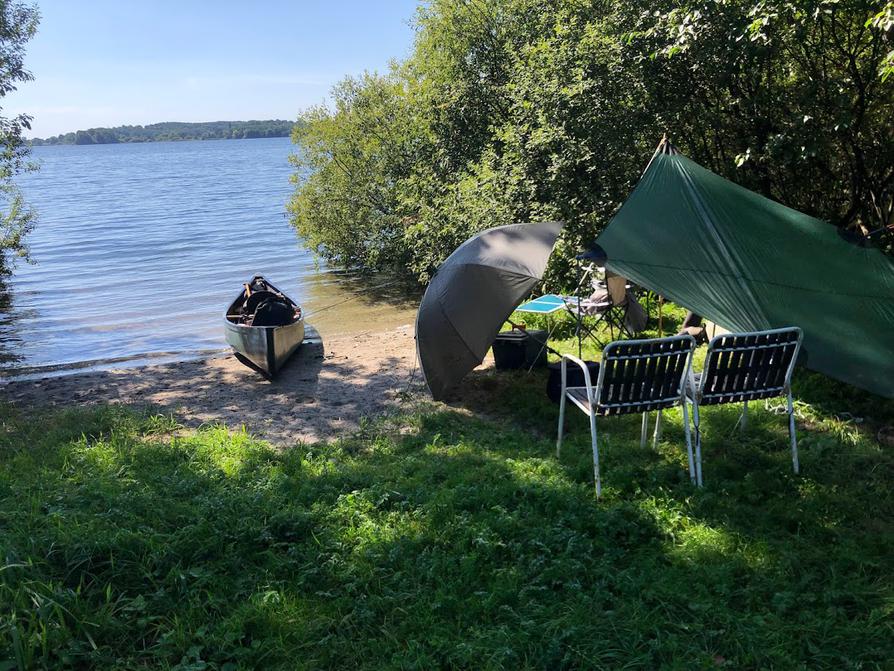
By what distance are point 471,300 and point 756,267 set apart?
289 cm

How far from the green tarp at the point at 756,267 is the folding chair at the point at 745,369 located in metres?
0.83

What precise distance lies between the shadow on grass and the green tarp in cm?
110

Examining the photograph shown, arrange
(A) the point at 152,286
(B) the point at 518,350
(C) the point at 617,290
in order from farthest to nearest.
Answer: (A) the point at 152,286
(C) the point at 617,290
(B) the point at 518,350

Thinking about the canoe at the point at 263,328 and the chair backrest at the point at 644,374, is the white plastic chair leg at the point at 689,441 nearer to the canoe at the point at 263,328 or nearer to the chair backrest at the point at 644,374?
the chair backrest at the point at 644,374

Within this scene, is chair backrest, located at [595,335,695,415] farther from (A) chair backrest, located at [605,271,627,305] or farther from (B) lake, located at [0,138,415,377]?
(B) lake, located at [0,138,415,377]

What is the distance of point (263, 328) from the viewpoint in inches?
402

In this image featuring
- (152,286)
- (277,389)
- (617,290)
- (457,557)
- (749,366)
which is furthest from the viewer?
(152,286)

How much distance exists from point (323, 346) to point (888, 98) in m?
9.31

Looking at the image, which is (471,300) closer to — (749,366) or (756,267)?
(756,267)

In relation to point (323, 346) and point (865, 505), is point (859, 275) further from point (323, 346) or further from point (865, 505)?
point (323, 346)

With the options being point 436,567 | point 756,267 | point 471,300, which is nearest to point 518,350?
point 471,300

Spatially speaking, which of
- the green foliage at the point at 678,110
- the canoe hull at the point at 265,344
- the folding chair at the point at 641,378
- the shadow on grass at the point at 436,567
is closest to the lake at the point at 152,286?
the canoe hull at the point at 265,344

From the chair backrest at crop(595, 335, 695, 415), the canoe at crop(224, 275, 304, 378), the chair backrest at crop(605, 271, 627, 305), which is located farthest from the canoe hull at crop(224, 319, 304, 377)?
the chair backrest at crop(595, 335, 695, 415)

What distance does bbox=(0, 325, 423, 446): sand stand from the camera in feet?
25.9
